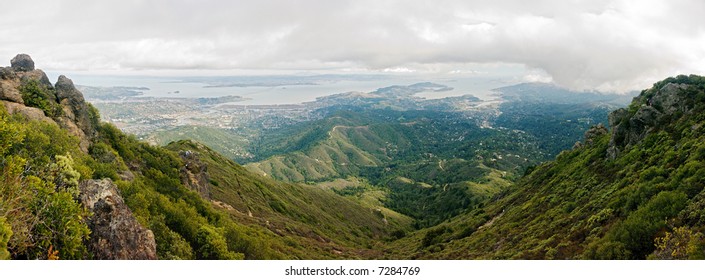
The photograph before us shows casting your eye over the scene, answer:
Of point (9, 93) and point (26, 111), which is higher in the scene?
point (9, 93)

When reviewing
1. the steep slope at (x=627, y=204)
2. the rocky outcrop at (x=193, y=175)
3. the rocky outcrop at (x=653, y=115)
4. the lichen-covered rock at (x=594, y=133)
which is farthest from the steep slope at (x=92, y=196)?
the lichen-covered rock at (x=594, y=133)

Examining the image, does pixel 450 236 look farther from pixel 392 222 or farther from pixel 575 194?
pixel 392 222

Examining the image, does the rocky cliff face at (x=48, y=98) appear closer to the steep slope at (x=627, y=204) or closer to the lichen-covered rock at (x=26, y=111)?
the lichen-covered rock at (x=26, y=111)

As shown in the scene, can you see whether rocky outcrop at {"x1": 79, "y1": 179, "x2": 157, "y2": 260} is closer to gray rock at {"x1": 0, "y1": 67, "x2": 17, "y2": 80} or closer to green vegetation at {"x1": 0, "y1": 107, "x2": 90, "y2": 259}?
green vegetation at {"x1": 0, "y1": 107, "x2": 90, "y2": 259}

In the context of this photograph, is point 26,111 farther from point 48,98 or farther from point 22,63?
point 22,63

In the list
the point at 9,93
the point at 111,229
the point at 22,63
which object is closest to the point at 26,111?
the point at 9,93
